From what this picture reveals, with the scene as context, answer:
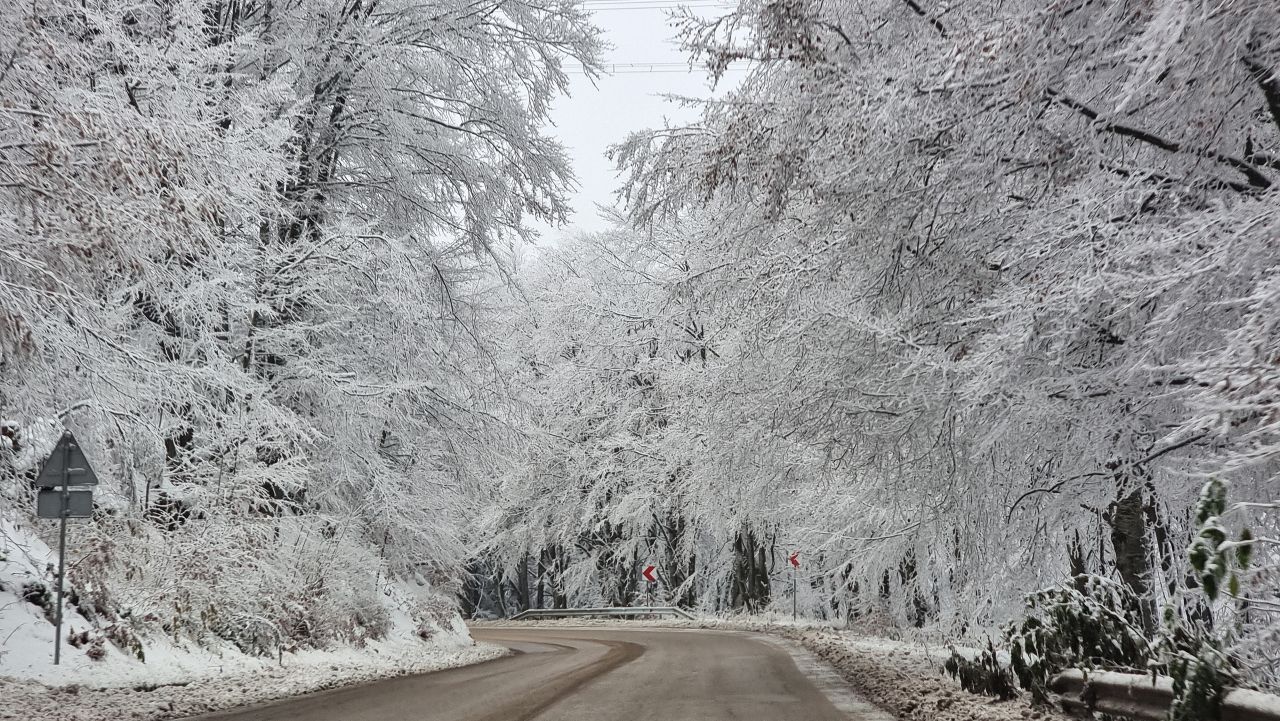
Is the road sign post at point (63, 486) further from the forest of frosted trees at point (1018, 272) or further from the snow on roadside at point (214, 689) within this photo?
the forest of frosted trees at point (1018, 272)

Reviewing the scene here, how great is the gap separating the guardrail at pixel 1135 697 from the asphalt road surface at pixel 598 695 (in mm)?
1554

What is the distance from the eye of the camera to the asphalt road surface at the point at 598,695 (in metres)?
8.07

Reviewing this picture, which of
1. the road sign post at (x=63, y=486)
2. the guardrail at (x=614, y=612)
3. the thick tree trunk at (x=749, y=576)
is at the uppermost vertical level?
the road sign post at (x=63, y=486)

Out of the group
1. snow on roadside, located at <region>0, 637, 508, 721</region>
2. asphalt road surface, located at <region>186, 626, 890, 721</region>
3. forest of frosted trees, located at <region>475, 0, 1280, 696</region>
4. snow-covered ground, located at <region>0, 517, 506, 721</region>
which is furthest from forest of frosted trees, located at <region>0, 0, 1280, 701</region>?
asphalt road surface, located at <region>186, 626, 890, 721</region>

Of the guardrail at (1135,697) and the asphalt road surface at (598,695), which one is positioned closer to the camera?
the guardrail at (1135,697)

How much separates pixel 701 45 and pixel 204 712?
23.2 feet

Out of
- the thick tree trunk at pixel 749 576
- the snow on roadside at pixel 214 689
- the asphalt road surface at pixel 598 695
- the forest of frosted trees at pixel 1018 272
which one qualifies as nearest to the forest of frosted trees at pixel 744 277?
the forest of frosted trees at pixel 1018 272

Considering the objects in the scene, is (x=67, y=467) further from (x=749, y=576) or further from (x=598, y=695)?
(x=749, y=576)

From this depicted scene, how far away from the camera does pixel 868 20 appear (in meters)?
7.61

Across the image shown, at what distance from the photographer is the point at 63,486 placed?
9.41m

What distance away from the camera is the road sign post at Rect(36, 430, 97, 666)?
30.7 ft

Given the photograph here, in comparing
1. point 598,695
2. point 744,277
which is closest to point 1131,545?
point 744,277

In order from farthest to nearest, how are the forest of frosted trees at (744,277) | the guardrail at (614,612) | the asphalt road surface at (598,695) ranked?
the guardrail at (614,612)
the asphalt road surface at (598,695)
the forest of frosted trees at (744,277)

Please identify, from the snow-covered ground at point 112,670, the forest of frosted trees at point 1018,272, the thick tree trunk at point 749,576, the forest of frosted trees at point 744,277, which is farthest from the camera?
the thick tree trunk at point 749,576
